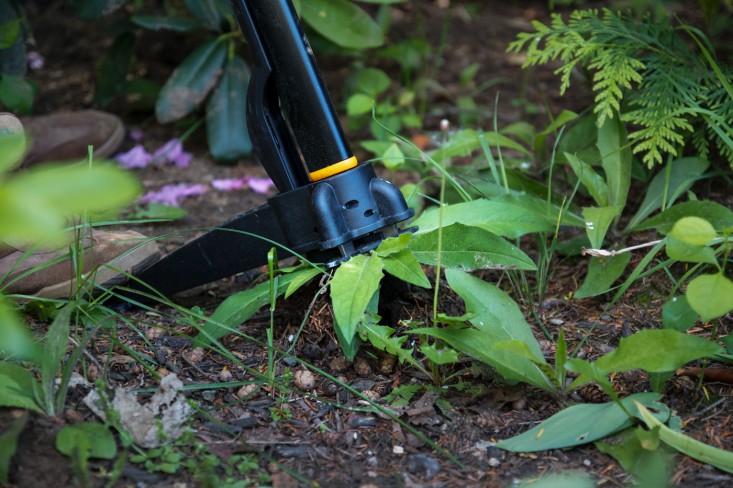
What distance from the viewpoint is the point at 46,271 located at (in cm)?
173

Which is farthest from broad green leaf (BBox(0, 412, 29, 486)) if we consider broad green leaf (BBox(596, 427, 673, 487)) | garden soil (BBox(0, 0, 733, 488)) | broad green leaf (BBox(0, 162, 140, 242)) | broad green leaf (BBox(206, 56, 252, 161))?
broad green leaf (BBox(206, 56, 252, 161))

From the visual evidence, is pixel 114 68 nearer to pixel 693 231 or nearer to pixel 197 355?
pixel 197 355

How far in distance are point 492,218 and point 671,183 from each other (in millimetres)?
567

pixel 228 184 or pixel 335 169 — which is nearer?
pixel 335 169

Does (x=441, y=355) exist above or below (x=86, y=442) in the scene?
below

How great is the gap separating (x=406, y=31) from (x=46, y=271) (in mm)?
2244

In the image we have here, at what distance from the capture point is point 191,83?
2639 millimetres

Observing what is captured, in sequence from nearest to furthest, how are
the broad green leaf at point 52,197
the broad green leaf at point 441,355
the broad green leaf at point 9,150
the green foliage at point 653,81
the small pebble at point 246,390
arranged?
the broad green leaf at point 52,197
the broad green leaf at point 9,150
the broad green leaf at point 441,355
the small pebble at point 246,390
the green foliage at point 653,81

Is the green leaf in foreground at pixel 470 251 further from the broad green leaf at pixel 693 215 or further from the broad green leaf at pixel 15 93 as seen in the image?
the broad green leaf at pixel 15 93

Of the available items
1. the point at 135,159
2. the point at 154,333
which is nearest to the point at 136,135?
the point at 135,159

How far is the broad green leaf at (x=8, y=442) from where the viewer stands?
43.9 inches

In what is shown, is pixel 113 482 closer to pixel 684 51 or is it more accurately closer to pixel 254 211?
pixel 254 211

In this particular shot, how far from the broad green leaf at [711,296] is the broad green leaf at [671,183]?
594 millimetres

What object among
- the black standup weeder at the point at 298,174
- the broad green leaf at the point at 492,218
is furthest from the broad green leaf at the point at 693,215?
the black standup weeder at the point at 298,174
